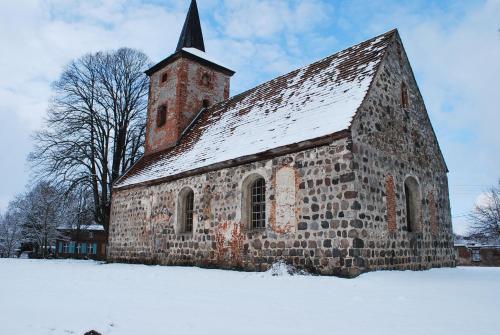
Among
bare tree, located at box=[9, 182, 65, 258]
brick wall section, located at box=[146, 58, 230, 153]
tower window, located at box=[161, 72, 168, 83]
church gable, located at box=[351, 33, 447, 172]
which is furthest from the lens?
bare tree, located at box=[9, 182, 65, 258]

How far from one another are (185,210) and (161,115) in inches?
289

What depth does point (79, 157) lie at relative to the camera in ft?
70.5

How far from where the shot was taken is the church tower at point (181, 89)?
61.5 ft

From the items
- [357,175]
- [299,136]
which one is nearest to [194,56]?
[299,136]

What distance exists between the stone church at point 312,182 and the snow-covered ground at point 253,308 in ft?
7.05

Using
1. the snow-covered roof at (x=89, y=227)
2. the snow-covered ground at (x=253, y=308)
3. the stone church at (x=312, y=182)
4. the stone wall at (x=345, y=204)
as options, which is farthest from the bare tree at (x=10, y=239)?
the snow-covered ground at (x=253, y=308)

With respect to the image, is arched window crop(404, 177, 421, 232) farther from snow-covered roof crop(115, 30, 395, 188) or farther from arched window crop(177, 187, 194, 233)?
arched window crop(177, 187, 194, 233)

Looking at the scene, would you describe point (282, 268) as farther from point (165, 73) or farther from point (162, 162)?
point (165, 73)

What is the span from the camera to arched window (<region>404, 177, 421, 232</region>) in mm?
11352

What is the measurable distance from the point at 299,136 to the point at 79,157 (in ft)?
51.0

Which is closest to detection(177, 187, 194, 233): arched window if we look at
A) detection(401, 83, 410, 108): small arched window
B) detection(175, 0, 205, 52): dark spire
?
detection(401, 83, 410, 108): small arched window

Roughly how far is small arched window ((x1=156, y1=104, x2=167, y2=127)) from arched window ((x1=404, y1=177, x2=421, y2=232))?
12.4 m

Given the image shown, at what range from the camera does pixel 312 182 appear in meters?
9.70

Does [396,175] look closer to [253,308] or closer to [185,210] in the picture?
[253,308]
